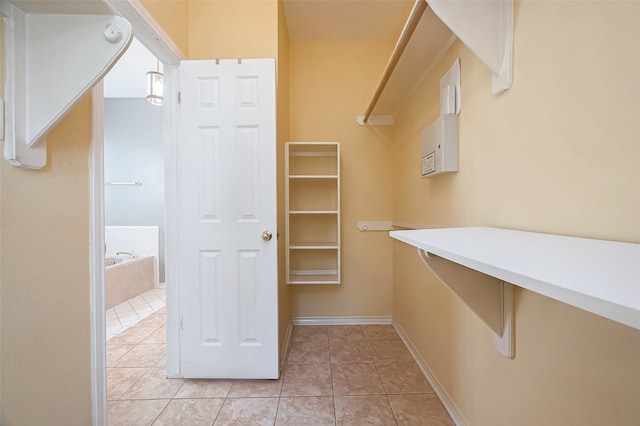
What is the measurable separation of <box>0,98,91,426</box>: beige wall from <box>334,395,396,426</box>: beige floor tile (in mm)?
1124

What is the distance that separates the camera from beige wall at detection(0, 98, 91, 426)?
654mm

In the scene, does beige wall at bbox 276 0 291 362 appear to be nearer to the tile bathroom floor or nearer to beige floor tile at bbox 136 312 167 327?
the tile bathroom floor

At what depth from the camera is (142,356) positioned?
187 cm

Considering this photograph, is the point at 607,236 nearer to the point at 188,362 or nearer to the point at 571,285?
the point at 571,285

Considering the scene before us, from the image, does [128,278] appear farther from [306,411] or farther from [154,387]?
[306,411]

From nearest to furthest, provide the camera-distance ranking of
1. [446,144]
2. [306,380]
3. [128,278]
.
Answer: [446,144], [306,380], [128,278]

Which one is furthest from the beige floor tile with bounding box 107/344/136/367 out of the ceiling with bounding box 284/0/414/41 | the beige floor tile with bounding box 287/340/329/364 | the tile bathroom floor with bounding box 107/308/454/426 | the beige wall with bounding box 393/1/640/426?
the ceiling with bounding box 284/0/414/41

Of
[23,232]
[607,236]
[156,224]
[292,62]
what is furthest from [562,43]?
[156,224]

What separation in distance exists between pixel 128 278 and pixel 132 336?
3.75ft

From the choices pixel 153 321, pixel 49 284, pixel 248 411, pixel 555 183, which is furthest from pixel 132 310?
pixel 555 183

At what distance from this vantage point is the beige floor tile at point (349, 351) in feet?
5.96

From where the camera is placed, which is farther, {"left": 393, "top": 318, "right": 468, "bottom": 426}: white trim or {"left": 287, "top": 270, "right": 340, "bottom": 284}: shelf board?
{"left": 287, "top": 270, "right": 340, "bottom": 284}: shelf board

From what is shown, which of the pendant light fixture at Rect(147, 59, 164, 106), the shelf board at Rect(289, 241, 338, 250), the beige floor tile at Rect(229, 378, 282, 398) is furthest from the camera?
the pendant light fixture at Rect(147, 59, 164, 106)

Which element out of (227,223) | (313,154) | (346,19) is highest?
(346,19)
